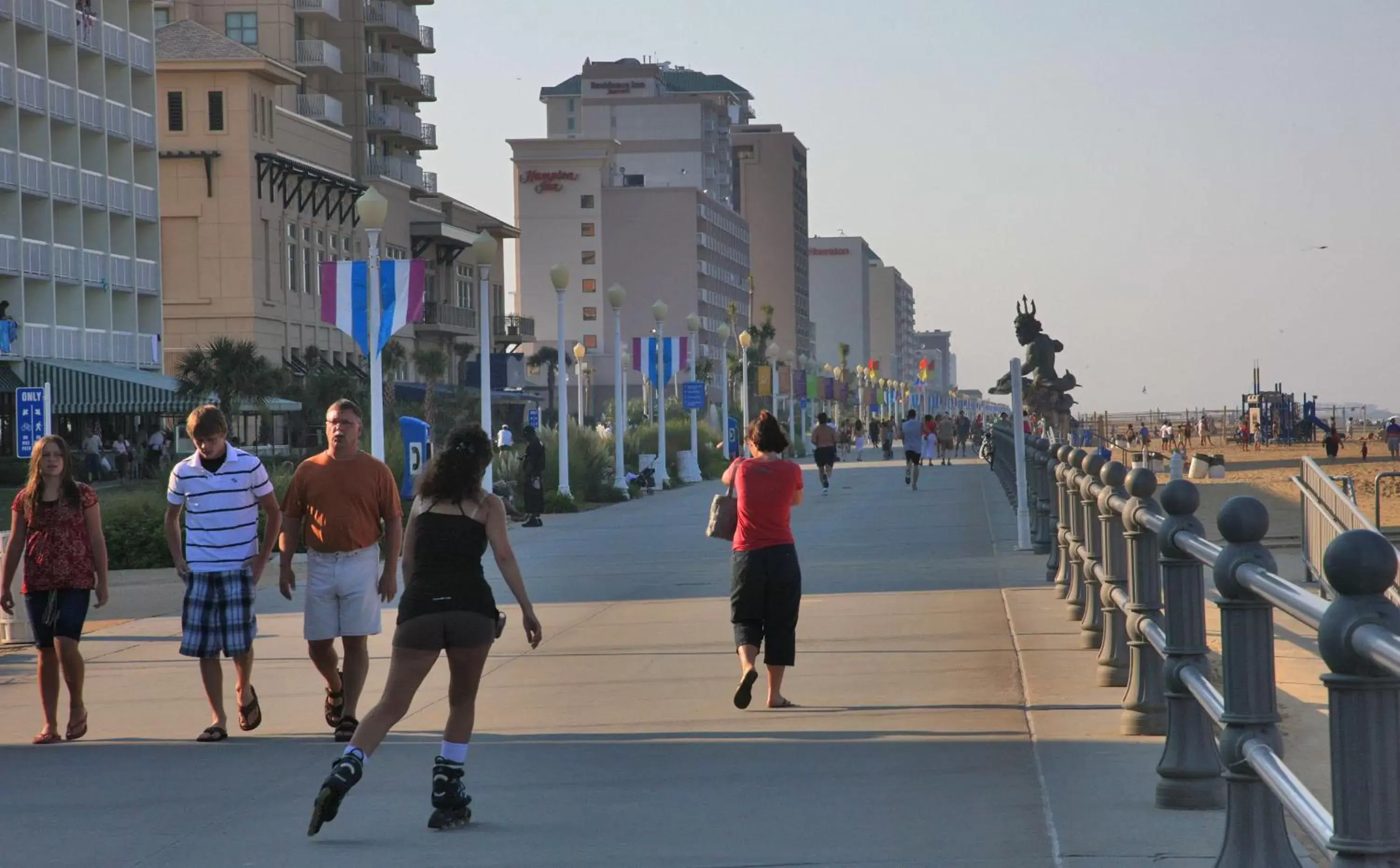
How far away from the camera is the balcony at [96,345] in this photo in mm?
56781

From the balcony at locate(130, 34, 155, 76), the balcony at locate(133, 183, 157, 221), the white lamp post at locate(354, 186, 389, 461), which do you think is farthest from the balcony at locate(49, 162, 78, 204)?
the white lamp post at locate(354, 186, 389, 461)

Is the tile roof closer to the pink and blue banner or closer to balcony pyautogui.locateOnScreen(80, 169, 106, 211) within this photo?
balcony pyautogui.locateOnScreen(80, 169, 106, 211)

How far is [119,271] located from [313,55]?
2762 centimetres

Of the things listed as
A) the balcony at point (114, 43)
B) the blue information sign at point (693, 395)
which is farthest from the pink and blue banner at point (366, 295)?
the balcony at point (114, 43)

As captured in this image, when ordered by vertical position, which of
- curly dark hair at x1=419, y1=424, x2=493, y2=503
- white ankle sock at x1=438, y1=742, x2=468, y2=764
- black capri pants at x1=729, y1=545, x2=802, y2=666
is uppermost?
curly dark hair at x1=419, y1=424, x2=493, y2=503

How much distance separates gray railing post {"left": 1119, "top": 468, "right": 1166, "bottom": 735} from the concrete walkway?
0.16 metres

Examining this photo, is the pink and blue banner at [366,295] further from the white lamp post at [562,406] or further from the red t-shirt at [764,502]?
the white lamp post at [562,406]

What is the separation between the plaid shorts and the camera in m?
9.82

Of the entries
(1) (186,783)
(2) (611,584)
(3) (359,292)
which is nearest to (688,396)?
(3) (359,292)

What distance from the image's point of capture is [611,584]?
19.0m

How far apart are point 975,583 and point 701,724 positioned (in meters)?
8.52

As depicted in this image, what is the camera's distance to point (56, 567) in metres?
10.1

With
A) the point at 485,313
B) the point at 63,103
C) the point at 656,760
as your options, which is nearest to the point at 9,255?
the point at 63,103

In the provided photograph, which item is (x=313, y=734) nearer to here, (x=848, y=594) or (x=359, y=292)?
(x=848, y=594)
